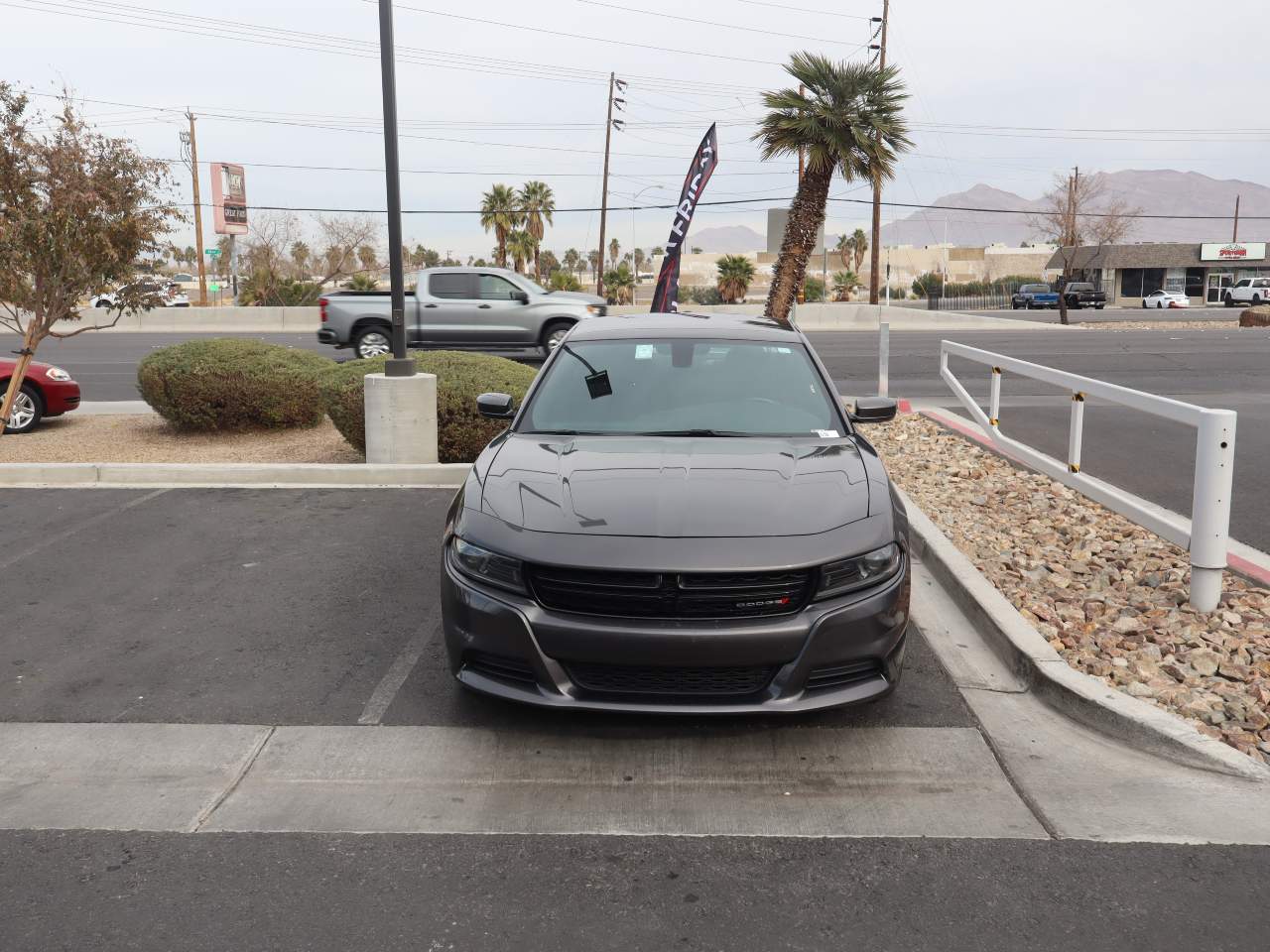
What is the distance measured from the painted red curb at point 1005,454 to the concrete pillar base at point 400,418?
4.98 metres

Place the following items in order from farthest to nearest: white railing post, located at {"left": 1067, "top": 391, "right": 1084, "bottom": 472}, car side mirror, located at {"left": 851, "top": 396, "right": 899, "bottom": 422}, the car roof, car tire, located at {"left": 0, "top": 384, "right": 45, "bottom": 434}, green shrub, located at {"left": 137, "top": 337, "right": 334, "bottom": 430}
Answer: car tire, located at {"left": 0, "top": 384, "right": 45, "bottom": 434}, green shrub, located at {"left": 137, "top": 337, "right": 334, "bottom": 430}, white railing post, located at {"left": 1067, "top": 391, "right": 1084, "bottom": 472}, the car roof, car side mirror, located at {"left": 851, "top": 396, "right": 899, "bottom": 422}

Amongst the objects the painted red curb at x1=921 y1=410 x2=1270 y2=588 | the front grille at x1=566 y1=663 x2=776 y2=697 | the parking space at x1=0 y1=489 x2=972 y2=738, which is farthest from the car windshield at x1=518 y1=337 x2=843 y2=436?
the painted red curb at x1=921 y1=410 x2=1270 y2=588

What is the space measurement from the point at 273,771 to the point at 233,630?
1712mm

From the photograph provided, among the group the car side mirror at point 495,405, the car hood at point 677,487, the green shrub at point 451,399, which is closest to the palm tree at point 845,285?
the green shrub at point 451,399

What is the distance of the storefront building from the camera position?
7575 centimetres

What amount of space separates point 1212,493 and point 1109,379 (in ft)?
51.8

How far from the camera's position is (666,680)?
399 centimetres

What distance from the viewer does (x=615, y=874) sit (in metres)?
3.39

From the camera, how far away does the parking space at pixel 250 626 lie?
15.3 ft

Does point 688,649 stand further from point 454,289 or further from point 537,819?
point 454,289

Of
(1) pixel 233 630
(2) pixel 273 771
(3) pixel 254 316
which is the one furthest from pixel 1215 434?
(3) pixel 254 316

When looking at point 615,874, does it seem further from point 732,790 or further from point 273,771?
point 273,771

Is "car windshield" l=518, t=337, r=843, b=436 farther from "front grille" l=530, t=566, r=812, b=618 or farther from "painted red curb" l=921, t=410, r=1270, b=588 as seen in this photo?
"painted red curb" l=921, t=410, r=1270, b=588

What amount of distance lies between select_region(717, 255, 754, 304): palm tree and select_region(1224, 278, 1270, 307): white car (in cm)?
2761
